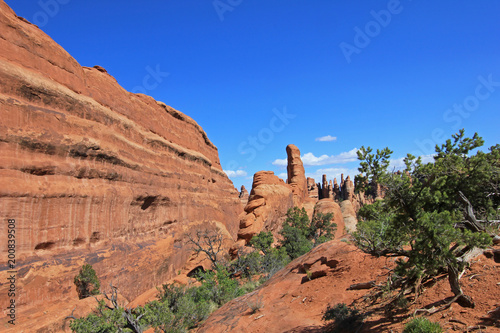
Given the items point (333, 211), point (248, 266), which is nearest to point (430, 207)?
point (248, 266)

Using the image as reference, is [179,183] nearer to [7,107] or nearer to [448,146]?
[7,107]

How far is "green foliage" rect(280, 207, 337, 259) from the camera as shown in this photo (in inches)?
1371

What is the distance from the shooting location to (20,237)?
620 inches

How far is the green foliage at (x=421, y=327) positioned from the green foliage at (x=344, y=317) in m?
2.13

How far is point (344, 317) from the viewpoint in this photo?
33.0 feet

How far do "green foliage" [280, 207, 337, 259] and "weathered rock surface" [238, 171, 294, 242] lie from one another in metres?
2.00

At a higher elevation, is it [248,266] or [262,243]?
[262,243]

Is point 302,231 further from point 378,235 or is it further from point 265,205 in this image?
point 378,235

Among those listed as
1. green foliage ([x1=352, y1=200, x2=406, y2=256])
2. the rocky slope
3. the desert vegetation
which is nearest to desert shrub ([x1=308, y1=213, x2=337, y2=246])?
the desert vegetation

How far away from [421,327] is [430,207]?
314cm

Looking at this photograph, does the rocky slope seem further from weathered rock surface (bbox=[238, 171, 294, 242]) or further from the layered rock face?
weathered rock surface (bbox=[238, 171, 294, 242])

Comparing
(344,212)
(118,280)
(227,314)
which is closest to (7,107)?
(118,280)

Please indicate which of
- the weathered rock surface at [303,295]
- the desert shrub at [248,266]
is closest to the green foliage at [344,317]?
the weathered rock surface at [303,295]

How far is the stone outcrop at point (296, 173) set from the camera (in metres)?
59.5
